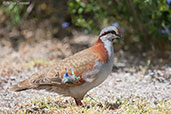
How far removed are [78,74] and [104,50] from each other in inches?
19.4

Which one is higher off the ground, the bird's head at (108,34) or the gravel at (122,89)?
the bird's head at (108,34)

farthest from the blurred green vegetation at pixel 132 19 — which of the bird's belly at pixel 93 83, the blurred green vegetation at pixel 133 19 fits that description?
the bird's belly at pixel 93 83

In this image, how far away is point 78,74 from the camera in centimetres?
382

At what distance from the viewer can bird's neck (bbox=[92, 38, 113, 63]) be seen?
12.7ft

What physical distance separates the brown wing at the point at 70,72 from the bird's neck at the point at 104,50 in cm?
7

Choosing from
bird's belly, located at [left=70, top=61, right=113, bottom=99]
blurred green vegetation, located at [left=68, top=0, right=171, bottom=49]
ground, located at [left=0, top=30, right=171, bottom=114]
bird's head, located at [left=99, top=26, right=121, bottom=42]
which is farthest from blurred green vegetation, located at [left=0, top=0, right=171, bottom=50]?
bird's belly, located at [left=70, top=61, right=113, bottom=99]

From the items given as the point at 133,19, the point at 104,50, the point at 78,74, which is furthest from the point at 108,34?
the point at 133,19

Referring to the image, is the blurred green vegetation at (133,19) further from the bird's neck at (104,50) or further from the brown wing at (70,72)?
the brown wing at (70,72)

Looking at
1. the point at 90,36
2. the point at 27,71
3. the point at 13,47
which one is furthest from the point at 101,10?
the point at 13,47

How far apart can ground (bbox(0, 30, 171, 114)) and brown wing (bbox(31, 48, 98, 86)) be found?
1.13ft

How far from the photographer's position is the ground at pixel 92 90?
389cm

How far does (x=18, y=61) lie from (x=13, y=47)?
1.29 metres

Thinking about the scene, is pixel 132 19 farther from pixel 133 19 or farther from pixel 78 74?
pixel 78 74

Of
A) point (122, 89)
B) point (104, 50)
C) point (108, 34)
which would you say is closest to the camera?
point (104, 50)
